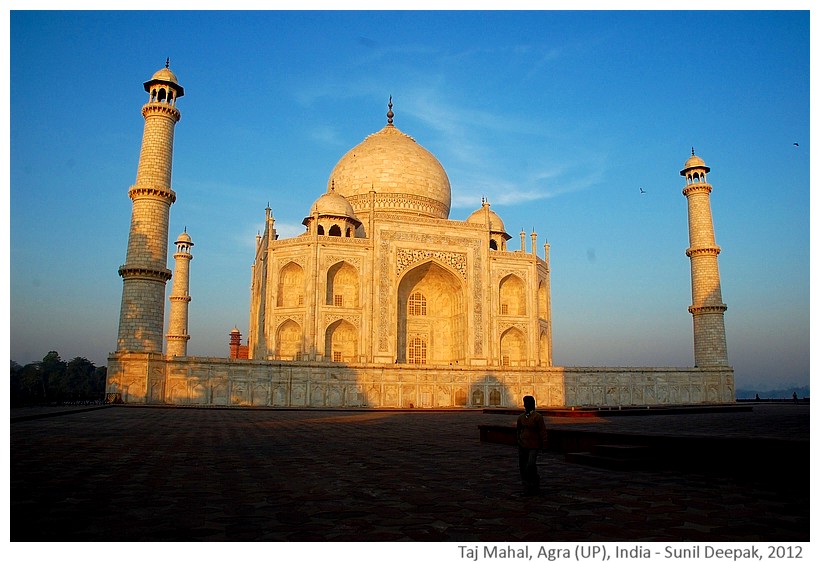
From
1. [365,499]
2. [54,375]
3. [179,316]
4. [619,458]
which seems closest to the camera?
[365,499]

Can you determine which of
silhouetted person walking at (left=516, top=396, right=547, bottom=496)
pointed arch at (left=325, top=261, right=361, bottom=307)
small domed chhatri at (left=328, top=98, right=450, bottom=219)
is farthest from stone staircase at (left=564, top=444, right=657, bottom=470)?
small domed chhatri at (left=328, top=98, right=450, bottom=219)

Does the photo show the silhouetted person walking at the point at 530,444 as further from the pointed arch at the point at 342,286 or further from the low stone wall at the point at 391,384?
the pointed arch at the point at 342,286

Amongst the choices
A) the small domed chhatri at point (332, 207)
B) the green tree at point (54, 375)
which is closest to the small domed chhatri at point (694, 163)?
the small domed chhatri at point (332, 207)

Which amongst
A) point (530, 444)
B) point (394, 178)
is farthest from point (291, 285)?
point (530, 444)

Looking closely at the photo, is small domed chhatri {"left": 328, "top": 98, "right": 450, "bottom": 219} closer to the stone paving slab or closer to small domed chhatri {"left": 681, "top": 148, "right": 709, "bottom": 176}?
small domed chhatri {"left": 681, "top": 148, "right": 709, "bottom": 176}

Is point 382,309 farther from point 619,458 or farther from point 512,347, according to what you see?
point 619,458

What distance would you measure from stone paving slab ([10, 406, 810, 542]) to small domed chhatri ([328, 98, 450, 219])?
3156 cm

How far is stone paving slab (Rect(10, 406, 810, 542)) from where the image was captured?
4.26 meters

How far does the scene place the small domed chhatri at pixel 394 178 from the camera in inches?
1578

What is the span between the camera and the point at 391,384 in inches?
1129

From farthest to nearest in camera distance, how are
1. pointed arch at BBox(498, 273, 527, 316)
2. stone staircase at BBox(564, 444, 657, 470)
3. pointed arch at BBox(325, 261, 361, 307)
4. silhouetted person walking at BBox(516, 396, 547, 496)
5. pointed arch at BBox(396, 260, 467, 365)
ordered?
pointed arch at BBox(498, 273, 527, 316) < pointed arch at BBox(396, 260, 467, 365) < pointed arch at BBox(325, 261, 361, 307) < stone staircase at BBox(564, 444, 657, 470) < silhouetted person walking at BBox(516, 396, 547, 496)

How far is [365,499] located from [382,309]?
2841 centimetres

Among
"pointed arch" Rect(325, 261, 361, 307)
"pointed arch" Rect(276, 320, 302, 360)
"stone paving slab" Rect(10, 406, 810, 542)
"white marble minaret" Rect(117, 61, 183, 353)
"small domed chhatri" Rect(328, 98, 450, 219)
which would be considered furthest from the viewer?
"small domed chhatri" Rect(328, 98, 450, 219)
